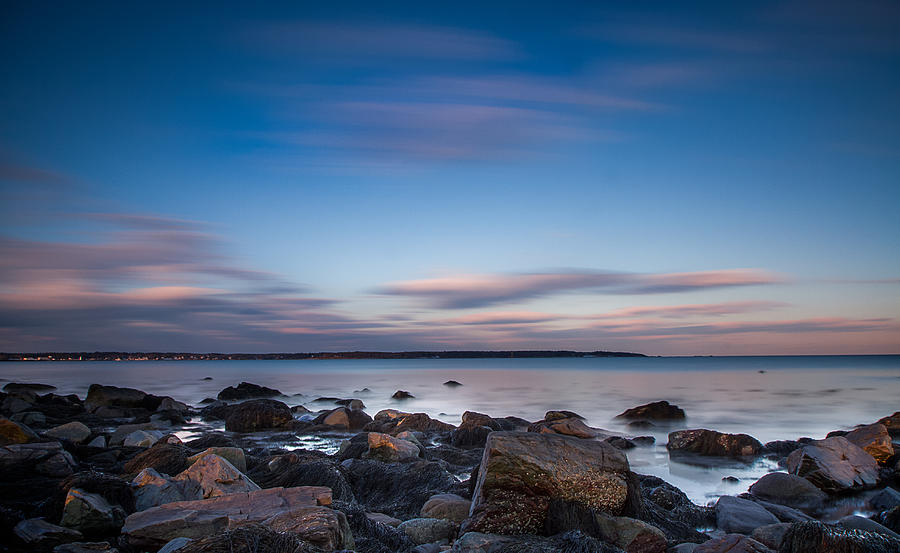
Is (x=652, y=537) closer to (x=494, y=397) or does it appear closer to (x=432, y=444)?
(x=432, y=444)

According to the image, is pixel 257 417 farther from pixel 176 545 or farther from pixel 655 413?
pixel 655 413

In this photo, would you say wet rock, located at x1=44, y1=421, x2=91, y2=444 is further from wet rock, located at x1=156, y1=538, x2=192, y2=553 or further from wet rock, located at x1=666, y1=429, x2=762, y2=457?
wet rock, located at x1=666, y1=429, x2=762, y2=457

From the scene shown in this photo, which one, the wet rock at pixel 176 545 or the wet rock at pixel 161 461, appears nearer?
the wet rock at pixel 176 545

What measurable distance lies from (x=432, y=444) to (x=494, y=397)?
26019mm

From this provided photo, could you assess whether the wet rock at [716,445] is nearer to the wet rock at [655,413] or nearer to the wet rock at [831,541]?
the wet rock at [655,413]

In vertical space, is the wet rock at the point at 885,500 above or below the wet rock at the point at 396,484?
below

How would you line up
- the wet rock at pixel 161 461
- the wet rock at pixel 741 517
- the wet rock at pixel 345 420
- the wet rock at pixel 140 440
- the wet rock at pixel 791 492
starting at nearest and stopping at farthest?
the wet rock at pixel 741 517, the wet rock at pixel 791 492, the wet rock at pixel 161 461, the wet rock at pixel 140 440, the wet rock at pixel 345 420

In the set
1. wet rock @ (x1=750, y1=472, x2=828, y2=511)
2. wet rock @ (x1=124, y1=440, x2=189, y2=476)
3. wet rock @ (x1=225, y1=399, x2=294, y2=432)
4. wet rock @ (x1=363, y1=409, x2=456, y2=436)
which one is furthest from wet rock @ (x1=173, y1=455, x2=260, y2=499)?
wet rock @ (x1=225, y1=399, x2=294, y2=432)

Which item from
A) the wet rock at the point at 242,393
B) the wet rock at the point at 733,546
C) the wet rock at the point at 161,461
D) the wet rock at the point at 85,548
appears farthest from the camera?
the wet rock at the point at 242,393

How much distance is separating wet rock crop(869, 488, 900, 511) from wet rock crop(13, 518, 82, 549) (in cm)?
1264

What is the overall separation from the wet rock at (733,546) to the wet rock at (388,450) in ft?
24.9

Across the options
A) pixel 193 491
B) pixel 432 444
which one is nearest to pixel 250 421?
pixel 432 444

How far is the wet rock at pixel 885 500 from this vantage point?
1008 centimetres

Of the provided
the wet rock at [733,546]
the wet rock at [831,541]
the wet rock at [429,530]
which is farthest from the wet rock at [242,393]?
the wet rock at [831,541]
